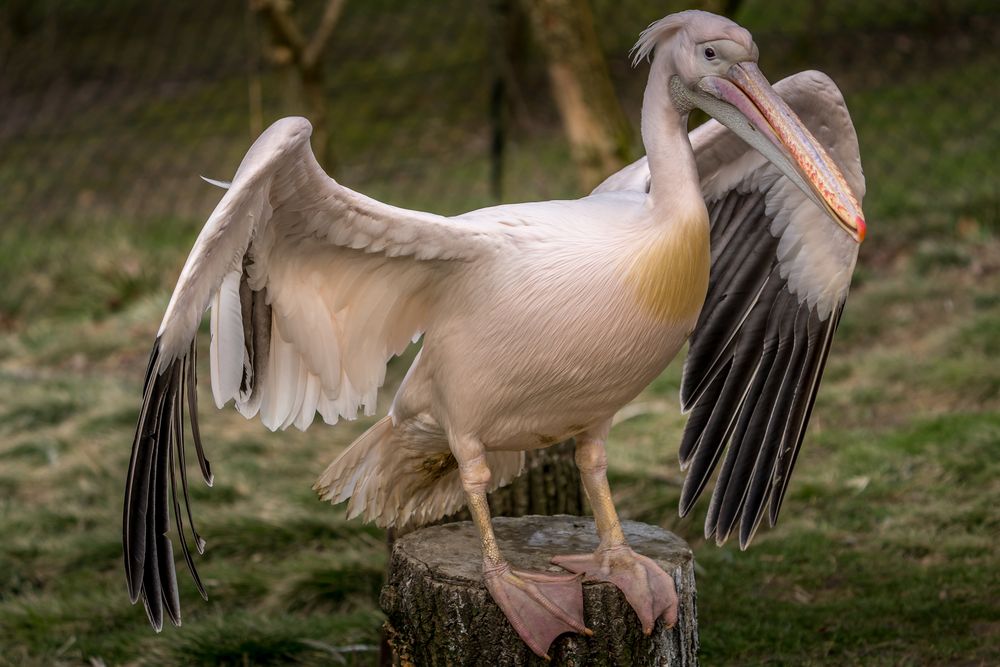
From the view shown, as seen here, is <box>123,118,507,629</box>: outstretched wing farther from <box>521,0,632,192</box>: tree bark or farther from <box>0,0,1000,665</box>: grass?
<box>521,0,632,192</box>: tree bark

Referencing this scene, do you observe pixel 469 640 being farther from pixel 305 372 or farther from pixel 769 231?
pixel 769 231

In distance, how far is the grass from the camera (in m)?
3.56

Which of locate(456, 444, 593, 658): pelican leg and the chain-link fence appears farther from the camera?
the chain-link fence

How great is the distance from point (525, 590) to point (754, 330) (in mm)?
1086

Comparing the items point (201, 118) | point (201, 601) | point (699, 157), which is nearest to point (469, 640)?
point (699, 157)

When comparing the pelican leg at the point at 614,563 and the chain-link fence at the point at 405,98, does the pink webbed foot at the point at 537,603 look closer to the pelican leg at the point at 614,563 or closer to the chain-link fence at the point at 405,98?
the pelican leg at the point at 614,563

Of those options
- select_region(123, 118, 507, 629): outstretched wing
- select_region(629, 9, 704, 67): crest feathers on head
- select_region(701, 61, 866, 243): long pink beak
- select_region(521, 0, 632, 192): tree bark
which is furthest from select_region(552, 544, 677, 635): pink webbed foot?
select_region(521, 0, 632, 192): tree bark

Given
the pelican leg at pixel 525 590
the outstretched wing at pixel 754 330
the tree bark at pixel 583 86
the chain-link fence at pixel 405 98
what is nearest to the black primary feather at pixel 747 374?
the outstretched wing at pixel 754 330

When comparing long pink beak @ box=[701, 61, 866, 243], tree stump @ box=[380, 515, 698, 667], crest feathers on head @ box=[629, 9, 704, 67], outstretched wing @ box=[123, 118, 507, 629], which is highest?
crest feathers on head @ box=[629, 9, 704, 67]

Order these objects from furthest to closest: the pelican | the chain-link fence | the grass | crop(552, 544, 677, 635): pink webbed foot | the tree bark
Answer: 1. the chain-link fence
2. the tree bark
3. the grass
4. crop(552, 544, 677, 635): pink webbed foot
5. the pelican

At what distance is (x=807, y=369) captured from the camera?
3275mm

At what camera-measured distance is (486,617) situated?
8.74ft

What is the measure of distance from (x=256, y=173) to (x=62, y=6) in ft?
37.3

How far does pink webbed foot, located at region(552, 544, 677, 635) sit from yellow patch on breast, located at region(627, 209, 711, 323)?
53cm
